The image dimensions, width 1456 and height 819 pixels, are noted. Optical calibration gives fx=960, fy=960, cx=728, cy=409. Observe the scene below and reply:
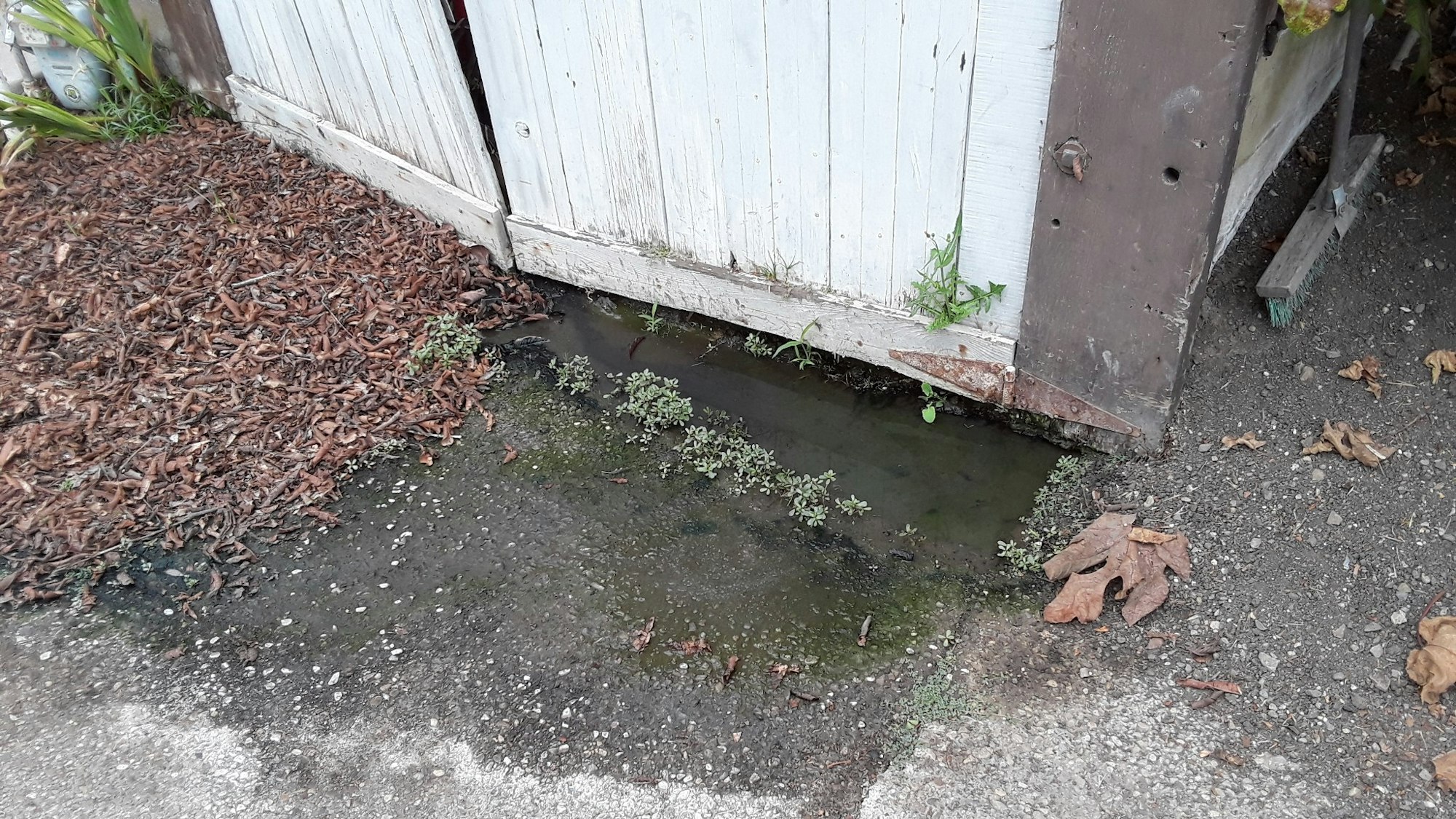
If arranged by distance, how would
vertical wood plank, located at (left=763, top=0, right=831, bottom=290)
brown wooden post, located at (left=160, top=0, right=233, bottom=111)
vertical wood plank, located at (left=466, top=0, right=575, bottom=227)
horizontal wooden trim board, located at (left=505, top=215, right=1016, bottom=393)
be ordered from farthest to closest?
brown wooden post, located at (left=160, top=0, right=233, bottom=111)
vertical wood plank, located at (left=466, top=0, right=575, bottom=227)
horizontal wooden trim board, located at (left=505, top=215, right=1016, bottom=393)
vertical wood plank, located at (left=763, top=0, right=831, bottom=290)

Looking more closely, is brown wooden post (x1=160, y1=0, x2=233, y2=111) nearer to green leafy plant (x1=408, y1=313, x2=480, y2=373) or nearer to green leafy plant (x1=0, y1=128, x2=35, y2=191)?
green leafy plant (x1=0, y1=128, x2=35, y2=191)

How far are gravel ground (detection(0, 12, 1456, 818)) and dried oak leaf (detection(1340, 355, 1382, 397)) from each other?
3 centimetres

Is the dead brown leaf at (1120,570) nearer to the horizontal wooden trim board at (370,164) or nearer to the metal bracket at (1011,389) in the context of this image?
the metal bracket at (1011,389)

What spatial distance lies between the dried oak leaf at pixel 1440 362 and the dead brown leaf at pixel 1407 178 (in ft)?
2.28

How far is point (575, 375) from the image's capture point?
3.57m

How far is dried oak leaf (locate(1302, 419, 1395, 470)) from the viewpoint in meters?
2.64

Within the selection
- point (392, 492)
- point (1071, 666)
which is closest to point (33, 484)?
point (392, 492)

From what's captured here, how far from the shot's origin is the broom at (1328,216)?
289 centimetres

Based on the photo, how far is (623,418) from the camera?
11.2 ft

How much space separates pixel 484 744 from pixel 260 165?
3.15 m

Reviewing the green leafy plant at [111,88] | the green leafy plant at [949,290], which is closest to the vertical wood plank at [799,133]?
the green leafy plant at [949,290]

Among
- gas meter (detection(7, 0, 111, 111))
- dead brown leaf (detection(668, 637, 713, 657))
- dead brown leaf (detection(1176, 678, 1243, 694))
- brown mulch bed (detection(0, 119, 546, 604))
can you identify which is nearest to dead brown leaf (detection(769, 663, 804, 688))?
dead brown leaf (detection(668, 637, 713, 657))

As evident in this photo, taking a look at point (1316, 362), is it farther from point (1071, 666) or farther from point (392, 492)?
point (392, 492)

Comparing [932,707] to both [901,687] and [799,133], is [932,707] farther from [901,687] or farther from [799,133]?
[799,133]
